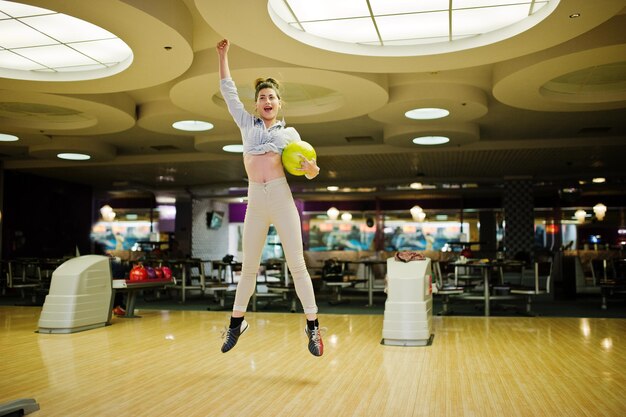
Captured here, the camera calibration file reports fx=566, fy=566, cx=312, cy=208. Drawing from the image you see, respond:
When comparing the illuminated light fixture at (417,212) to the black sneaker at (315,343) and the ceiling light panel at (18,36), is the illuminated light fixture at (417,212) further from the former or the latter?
the black sneaker at (315,343)

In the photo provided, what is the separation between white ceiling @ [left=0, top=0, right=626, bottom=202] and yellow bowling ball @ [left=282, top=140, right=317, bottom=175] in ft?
8.61

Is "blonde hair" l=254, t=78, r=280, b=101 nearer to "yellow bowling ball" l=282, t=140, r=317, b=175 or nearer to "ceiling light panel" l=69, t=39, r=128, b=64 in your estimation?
"yellow bowling ball" l=282, t=140, r=317, b=175

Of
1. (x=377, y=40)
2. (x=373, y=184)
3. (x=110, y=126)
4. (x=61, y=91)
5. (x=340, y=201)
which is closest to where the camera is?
(x=377, y=40)

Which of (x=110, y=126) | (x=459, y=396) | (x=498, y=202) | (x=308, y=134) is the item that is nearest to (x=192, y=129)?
(x=110, y=126)

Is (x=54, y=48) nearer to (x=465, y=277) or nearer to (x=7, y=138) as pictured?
(x=7, y=138)

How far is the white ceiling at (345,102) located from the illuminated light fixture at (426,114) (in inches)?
8.2

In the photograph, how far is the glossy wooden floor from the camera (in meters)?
3.58

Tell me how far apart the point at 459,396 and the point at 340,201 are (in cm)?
1817

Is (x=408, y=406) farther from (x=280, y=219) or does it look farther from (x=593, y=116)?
(x=593, y=116)

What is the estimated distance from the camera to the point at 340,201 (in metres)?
21.9

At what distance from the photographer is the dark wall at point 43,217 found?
1580 centimetres

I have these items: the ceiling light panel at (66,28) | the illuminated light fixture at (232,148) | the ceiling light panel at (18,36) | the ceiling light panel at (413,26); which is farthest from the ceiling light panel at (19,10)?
the illuminated light fixture at (232,148)

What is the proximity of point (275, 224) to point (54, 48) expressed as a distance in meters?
5.22

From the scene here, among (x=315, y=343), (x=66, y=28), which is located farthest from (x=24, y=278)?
(x=315, y=343)
